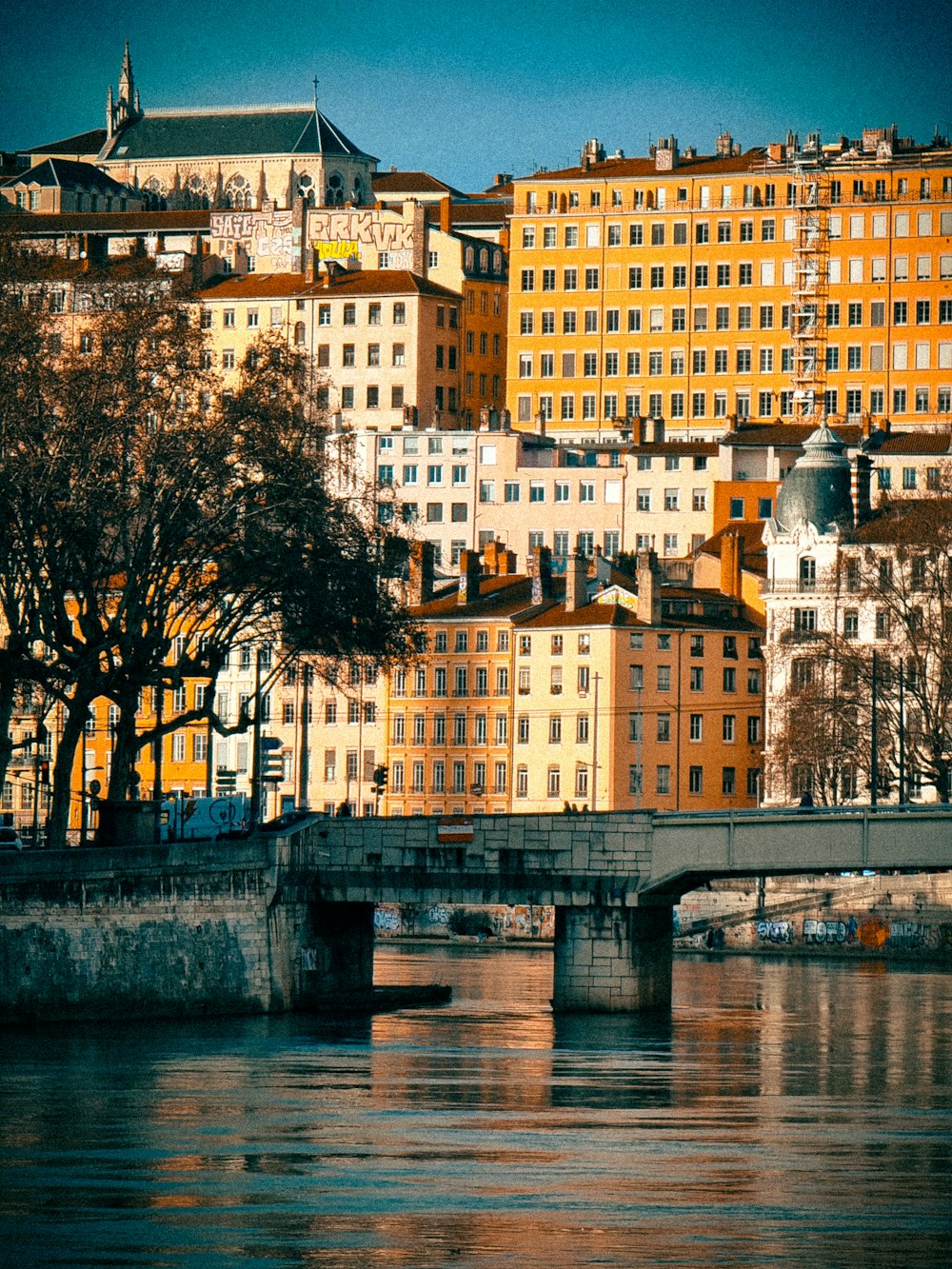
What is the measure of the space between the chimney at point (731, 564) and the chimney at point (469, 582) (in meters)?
10.5

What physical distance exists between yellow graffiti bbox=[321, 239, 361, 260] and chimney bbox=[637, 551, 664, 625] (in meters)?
55.0

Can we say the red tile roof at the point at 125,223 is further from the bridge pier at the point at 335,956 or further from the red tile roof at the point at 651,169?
the bridge pier at the point at 335,956

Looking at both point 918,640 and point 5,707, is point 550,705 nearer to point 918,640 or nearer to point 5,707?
point 918,640

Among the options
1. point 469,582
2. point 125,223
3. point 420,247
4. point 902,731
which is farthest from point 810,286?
point 902,731

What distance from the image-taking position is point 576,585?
138 metres

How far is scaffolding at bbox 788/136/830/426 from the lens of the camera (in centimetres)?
16788

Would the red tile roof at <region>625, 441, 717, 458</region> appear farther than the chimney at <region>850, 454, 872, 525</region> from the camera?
Yes

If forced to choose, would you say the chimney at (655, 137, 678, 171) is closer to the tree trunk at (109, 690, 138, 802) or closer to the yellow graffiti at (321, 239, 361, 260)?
the yellow graffiti at (321, 239, 361, 260)

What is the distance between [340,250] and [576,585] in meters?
54.2

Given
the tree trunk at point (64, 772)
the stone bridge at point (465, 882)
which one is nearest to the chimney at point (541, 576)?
the stone bridge at point (465, 882)

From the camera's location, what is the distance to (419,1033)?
2889 inches

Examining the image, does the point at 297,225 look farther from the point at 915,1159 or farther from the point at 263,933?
the point at 915,1159

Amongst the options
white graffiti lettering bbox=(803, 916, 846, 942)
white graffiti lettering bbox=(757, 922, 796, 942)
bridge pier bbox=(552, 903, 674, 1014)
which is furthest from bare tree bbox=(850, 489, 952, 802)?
bridge pier bbox=(552, 903, 674, 1014)

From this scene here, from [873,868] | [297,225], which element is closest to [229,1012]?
[873,868]
